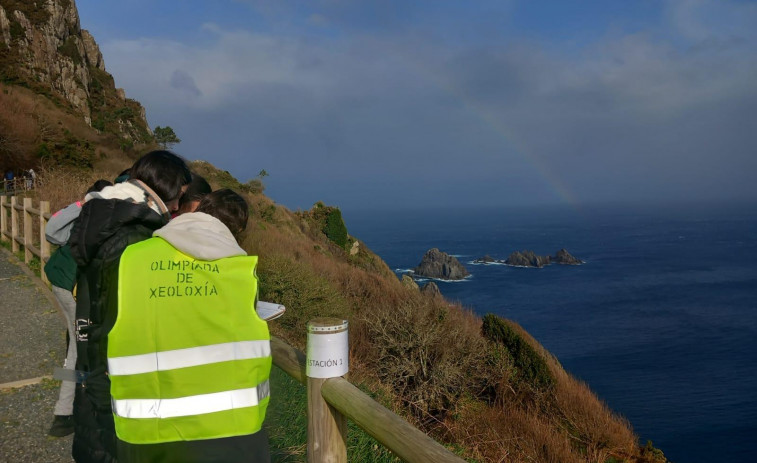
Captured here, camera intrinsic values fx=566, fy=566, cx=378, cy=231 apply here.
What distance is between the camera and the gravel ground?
4.26 meters

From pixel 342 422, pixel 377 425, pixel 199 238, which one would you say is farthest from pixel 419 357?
pixel 199 238

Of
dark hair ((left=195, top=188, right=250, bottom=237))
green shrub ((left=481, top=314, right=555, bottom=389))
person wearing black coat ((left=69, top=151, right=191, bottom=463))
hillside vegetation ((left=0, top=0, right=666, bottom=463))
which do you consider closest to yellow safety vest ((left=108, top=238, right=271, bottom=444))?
person wearing black coat ((left=69, top=151, right=191, bottom=463))

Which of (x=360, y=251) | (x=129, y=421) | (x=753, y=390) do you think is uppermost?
(x=129, y=421)

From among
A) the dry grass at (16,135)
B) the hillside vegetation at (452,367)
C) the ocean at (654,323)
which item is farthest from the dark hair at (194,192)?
the dry grass at (16,135)

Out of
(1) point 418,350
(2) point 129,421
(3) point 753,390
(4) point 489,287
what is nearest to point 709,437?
(3) point 753,390

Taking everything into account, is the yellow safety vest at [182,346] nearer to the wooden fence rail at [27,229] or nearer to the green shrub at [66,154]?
the wooden fence rail at [27,229]

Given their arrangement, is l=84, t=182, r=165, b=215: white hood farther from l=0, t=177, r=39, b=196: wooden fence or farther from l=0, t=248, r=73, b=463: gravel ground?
l=0, t=177, r=39, b=196: wooden fence

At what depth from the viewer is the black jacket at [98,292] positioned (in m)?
2.11

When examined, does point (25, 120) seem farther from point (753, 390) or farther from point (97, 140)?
point (753, 390)

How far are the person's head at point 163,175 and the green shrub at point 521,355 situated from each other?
590 inches

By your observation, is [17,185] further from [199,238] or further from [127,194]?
[199,238]

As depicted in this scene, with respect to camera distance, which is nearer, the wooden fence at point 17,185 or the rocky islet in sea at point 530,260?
the wooden fence at point 17,185

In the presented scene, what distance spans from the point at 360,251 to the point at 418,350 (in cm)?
2546

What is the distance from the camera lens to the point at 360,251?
3838 centimetres
